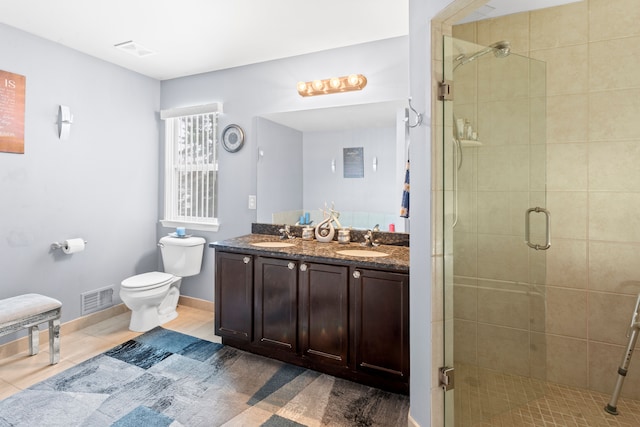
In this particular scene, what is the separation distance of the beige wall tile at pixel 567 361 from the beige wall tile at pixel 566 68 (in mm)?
1541

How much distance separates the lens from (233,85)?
10.5 feet

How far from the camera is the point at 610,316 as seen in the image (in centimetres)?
199

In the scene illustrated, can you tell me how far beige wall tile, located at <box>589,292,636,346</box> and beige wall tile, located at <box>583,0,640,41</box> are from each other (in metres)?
1.52

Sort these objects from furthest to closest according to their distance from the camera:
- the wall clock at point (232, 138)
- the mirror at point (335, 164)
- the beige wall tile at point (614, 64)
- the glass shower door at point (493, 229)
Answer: the wall clock at point (232, 138), the mirror at point (335, 164), the beige wall tile at point (614, 64), the glass shower door at point (493, 229)

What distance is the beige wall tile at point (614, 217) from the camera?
1915 mm

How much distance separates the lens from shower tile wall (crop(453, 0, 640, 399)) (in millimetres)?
1892

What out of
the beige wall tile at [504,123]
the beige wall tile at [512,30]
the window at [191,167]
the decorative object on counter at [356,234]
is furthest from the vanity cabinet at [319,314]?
the beige wall tile at [512,30]

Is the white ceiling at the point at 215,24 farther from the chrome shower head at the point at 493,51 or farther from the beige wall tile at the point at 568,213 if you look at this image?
the beige wall tile at the point at 568,213

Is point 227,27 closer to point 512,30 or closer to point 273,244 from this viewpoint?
point 273,244

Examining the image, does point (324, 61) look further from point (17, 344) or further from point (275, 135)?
point (17, 344)

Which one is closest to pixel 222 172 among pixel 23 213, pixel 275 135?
pixel 275 135

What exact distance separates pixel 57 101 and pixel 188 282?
6.46 feet

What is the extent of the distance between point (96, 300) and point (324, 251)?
2271mm

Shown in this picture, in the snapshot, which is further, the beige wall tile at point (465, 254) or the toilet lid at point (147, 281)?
the toilet lid at point (147, 281)
